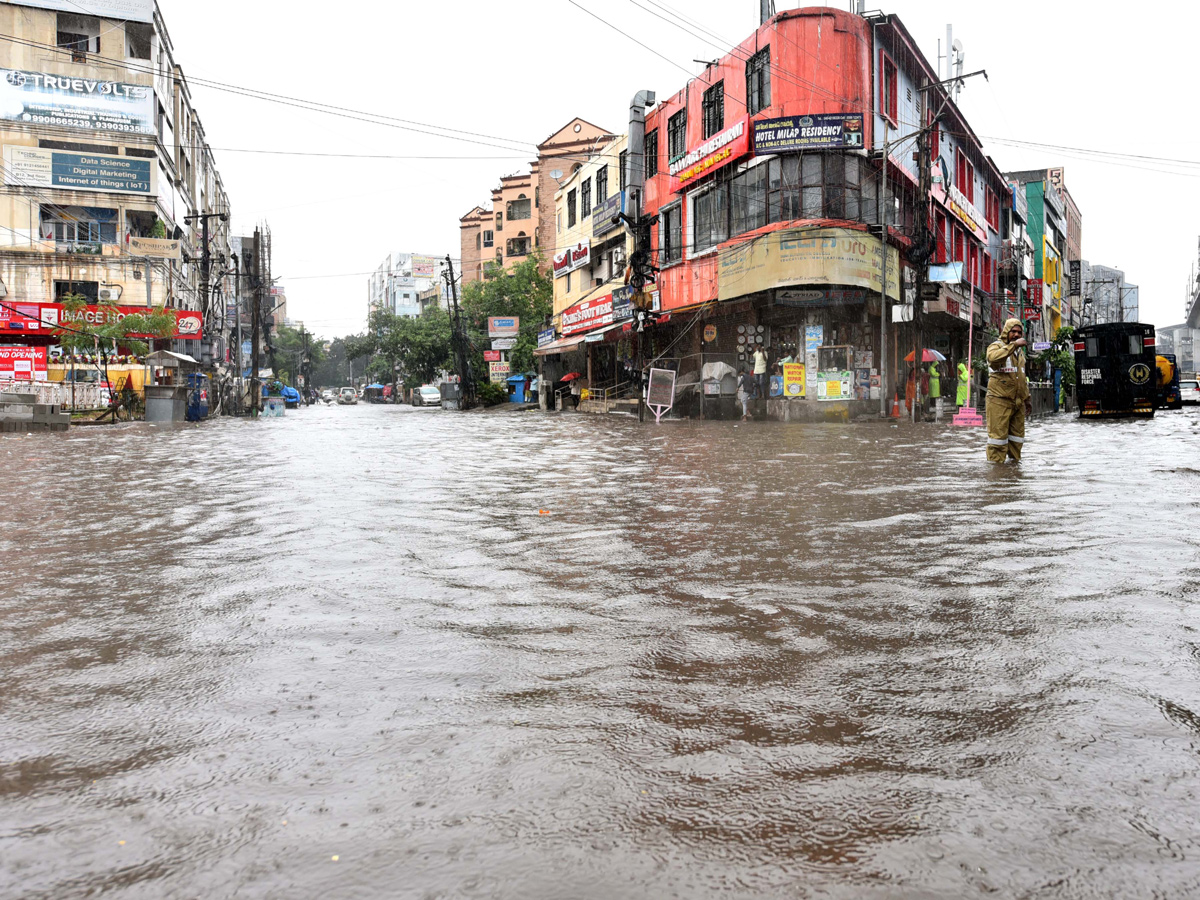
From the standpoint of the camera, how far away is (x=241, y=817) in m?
2.29

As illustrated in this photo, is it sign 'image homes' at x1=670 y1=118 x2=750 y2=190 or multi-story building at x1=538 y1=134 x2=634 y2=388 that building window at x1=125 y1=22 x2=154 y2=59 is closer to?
multi-story building at x1=538 y1=134 x2=634 y2=388

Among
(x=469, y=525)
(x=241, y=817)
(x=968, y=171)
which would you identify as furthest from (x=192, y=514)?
(x=968, y=171)

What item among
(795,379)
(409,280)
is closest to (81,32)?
(795,379)

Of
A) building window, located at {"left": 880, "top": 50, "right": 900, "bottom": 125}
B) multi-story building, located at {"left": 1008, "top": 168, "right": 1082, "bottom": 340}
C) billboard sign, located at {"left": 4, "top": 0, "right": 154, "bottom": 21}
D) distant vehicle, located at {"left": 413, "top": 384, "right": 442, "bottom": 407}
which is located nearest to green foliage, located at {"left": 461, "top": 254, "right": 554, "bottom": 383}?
distant vehicle, located at {"left": 413, "top": 384, "right": 442, "bottom": 407}

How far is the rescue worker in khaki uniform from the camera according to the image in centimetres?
1125

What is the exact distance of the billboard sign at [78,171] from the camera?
4341cm

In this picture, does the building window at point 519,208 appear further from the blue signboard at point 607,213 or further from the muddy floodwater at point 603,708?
the muddy floodwater at point 603,708

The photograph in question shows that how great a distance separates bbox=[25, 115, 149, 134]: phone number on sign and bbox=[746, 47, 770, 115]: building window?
3271cm

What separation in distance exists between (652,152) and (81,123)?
2911 cm

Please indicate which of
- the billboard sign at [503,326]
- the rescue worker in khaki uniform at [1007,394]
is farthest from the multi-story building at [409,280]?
the rescue worker in khaki uniform at [1007,394]

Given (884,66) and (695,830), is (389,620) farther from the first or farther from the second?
(884,66)

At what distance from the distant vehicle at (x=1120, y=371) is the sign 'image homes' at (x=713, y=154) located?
11.8 meters

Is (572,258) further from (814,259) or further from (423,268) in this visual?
(423,268)

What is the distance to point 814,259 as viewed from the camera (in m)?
25.9
